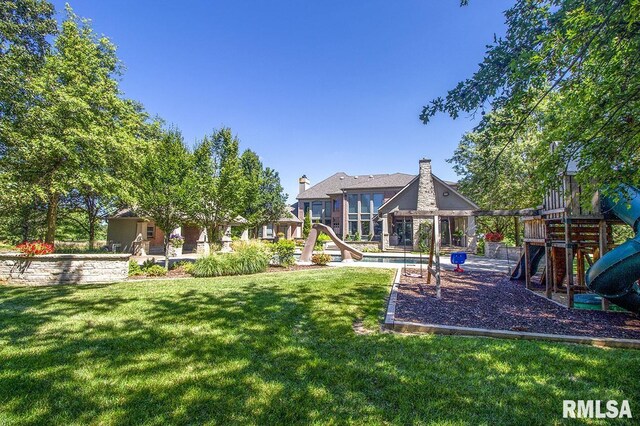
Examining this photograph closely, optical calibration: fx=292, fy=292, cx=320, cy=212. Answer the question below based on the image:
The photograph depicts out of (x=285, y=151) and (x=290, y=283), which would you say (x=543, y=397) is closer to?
(x=290, y=283)

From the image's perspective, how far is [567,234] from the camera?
707cm

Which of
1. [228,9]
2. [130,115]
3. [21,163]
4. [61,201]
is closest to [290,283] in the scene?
[228,9]

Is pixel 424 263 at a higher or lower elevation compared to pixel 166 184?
lower

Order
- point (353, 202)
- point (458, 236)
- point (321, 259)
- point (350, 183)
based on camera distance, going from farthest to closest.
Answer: point (350, 183)
point (353, 202)
point (458, 236)
point (321, 259)

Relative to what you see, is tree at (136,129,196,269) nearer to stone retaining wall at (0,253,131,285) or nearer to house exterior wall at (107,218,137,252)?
stone retaining wall at (0,253,131,285)

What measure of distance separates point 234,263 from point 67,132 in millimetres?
10693

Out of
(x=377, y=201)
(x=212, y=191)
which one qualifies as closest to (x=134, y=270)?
(x=212, y=191)

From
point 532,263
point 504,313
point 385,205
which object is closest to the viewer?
point 504,313

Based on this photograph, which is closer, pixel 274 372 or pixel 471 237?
pixel 274 372

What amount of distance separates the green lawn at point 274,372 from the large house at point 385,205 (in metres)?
17.8

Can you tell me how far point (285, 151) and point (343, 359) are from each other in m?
21.0

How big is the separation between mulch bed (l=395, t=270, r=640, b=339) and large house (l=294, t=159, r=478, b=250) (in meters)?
13.3

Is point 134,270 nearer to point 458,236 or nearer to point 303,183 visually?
point 458,236

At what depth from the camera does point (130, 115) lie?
18.6 meters
